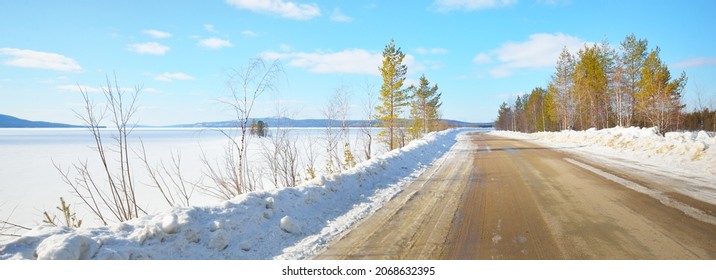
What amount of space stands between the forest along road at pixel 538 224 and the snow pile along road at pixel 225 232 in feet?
1.56

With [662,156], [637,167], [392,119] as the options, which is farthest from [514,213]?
[392,119]

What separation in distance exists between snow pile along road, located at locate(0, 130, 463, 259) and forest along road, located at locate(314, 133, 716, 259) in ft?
1.56

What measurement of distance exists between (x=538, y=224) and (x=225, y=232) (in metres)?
4.11

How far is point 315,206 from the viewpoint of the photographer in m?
5.31

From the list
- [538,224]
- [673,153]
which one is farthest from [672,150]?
[538,224]

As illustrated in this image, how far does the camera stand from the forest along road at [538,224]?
342 cm

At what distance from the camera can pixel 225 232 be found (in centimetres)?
382

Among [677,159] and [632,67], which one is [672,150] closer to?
[677,159]

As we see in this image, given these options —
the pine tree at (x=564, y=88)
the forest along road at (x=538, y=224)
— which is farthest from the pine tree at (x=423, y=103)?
the forest along road at (x=538, y=224)

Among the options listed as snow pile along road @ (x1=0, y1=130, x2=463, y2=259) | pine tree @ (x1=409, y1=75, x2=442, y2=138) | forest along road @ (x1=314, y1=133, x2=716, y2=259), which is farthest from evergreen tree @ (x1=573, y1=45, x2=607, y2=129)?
snow pile along road @ (x1=0, y1=130, x2=463, y2=259)
